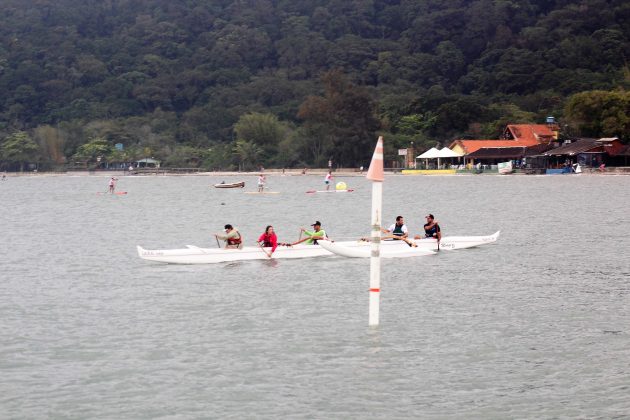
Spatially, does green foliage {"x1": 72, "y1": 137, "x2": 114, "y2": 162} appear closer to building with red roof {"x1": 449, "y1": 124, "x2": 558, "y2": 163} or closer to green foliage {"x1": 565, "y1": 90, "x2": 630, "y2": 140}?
building with red roof {"x1": 449, "y1": 124, "x2": 558, "y2": 163}

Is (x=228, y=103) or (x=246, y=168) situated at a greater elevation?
(x=228, y=103)

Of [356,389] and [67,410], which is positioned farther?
[356,389]

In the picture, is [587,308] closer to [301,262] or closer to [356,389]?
[356,389]

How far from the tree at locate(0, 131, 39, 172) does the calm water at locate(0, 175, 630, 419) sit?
473ft

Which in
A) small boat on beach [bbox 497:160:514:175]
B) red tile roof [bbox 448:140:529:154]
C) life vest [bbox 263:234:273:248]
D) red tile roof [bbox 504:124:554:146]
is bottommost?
life vest [bbox 263:234:273:248]

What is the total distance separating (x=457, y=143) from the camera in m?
125

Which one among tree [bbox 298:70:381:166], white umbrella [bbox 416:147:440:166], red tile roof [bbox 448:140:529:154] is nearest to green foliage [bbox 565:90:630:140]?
red tile roof [bbox 448:140:529:154]

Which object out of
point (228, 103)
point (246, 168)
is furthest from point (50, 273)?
point (228, 103)

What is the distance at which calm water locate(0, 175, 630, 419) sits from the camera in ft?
55.5

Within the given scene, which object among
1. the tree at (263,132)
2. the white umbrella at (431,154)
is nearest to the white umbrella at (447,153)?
the white umbrella at (431,154)

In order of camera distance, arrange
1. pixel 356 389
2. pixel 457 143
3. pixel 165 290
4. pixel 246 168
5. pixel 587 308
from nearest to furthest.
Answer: pixel 356 389
pixel 587 308
pixel 165 290
pixel 457 143
pixel 246 168

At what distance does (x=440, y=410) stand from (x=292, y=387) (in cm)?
282

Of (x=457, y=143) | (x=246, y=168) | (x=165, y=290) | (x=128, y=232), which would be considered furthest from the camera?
(x=246, y=168)

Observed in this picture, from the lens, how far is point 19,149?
591ft
